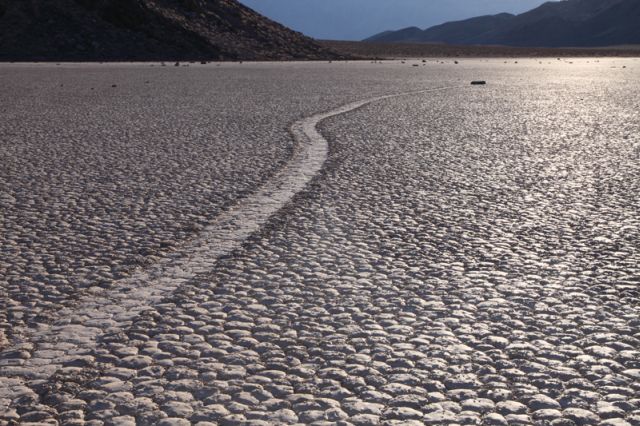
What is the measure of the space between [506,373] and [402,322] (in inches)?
17.5

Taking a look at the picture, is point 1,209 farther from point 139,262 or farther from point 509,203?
point 509,203

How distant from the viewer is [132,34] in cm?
4253

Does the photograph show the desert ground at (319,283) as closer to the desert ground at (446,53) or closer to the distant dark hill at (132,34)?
the distant dark hill at (132,34)

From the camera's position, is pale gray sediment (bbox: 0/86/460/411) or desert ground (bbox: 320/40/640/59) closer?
pale gray sediment (bbox: 0/86/460/411)

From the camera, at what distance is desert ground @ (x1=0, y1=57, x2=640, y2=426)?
204 cm

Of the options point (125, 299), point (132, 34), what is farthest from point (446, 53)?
point (125, 299)

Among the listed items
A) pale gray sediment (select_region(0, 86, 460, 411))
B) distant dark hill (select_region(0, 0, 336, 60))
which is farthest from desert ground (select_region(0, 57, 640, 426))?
distant dark hill (select_region(0, 0, 336, 60))

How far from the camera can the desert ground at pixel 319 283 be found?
2037mm

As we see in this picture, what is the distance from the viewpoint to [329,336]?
2.43 meters

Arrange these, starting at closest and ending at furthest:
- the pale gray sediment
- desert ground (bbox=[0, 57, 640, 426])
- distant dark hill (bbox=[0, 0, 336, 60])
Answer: desert ground (bbox=[0, 57, 640, 426]), the pale gray sediment, distant dark hill (bbox=[0, 0, 336, 60])

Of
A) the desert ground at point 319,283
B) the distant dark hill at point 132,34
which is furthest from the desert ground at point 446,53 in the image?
the desert ground at point 319,283

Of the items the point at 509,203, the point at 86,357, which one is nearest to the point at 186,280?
the point at 86,357

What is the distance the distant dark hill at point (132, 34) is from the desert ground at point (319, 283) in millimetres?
34543

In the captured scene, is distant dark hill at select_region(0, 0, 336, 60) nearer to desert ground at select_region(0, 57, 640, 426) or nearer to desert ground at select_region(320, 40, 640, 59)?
desert ground at select_region(320, 40, 640, 59)
